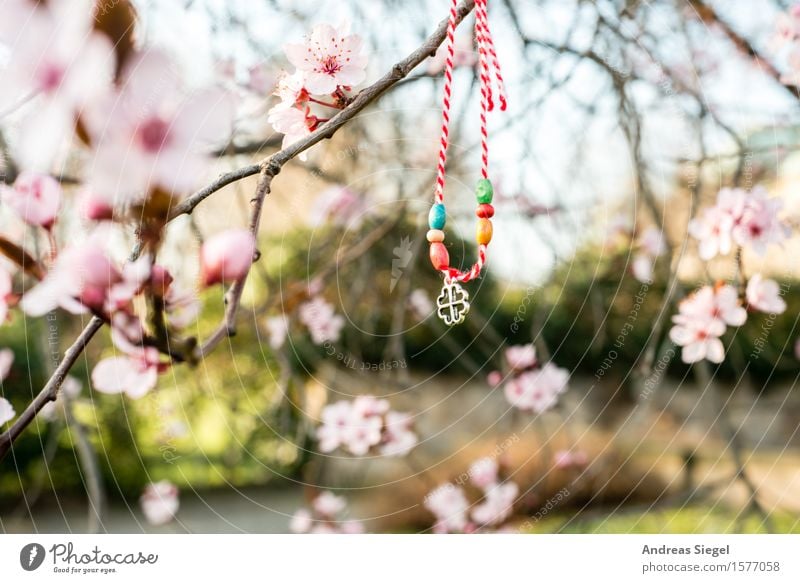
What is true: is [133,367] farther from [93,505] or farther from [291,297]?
[291,297]

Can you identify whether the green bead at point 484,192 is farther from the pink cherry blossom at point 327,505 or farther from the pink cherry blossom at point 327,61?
the pink cherry blossom at point 327,505

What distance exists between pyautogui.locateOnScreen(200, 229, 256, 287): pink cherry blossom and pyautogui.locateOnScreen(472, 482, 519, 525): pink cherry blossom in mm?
485

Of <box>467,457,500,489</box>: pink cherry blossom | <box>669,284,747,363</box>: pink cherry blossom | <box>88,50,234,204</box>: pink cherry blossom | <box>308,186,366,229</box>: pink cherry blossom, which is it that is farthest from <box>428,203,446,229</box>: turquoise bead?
<box>467,457,500,489</box>: pink cherry blossom

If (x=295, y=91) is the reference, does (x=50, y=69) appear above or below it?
above

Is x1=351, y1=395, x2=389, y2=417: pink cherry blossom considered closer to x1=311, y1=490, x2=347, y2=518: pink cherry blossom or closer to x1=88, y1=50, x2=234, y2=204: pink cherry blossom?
x1=311, y1=490, x2=347, y2=518: pink cherry blossom

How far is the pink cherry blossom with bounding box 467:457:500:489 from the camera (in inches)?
35.3

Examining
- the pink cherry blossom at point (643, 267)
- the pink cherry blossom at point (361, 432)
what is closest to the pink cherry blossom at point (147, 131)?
the pink cherry blossom at point (361, 432)

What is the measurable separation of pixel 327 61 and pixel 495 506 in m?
0.59

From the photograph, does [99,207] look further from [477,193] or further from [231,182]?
[477,193]

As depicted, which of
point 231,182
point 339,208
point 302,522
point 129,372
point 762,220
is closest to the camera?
point 231,182

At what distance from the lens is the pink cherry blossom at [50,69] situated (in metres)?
0.60

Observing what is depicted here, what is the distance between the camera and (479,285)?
941 mm

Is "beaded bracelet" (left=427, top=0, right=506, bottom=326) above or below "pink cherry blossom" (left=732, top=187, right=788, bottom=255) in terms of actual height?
below

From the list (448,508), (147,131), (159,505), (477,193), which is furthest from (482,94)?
(159,505)
